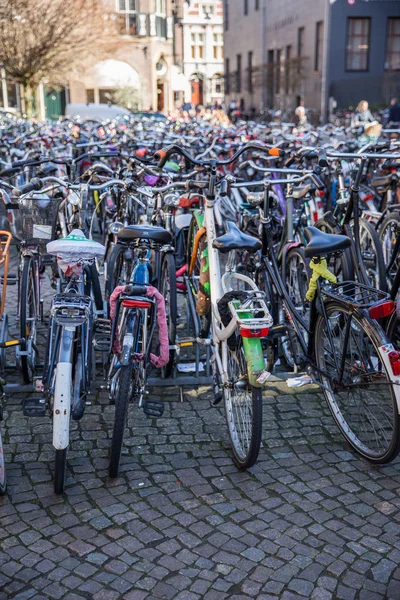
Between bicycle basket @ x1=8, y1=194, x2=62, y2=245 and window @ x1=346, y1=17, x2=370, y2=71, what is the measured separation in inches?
1152

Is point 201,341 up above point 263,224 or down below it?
below

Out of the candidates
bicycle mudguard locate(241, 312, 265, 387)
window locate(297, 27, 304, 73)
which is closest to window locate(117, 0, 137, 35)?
window locate(297, 27, 304, 73)

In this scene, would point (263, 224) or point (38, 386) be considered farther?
point (263, 224)

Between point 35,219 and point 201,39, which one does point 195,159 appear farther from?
point 201,39

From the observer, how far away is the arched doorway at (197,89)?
72000 millimetres

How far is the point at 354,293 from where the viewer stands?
12.6 feet

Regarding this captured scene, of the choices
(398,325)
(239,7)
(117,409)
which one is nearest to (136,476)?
(117,409)

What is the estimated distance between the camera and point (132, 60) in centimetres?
4522

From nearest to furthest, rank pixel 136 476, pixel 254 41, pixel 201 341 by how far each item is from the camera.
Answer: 1. pixel 136 476
2. pixel 201 341
3. pixel 254 41

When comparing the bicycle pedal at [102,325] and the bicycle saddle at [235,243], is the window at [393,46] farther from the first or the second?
the bicycle pedal at [102,325]

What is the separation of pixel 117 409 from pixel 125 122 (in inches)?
634

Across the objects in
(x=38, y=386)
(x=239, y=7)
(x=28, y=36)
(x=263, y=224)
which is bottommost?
(x=38, y=386)

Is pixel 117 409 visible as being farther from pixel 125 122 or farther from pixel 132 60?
pixel 132 60

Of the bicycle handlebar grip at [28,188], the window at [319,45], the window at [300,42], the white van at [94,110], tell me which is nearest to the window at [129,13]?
the window at [300,42]
